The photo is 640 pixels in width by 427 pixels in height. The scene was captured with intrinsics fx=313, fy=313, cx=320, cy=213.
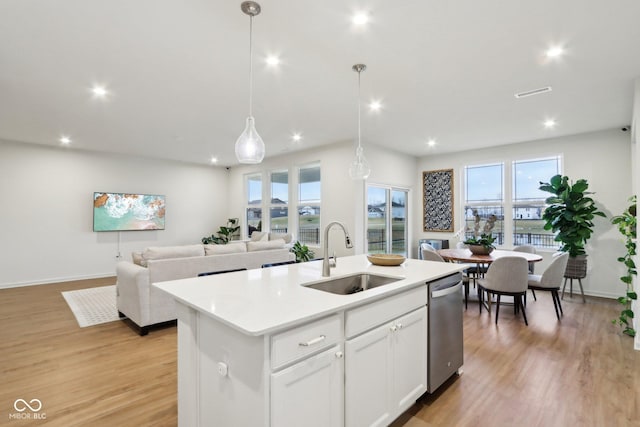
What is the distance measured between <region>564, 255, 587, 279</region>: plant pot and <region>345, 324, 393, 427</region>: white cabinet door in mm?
4441

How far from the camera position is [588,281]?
206 inches

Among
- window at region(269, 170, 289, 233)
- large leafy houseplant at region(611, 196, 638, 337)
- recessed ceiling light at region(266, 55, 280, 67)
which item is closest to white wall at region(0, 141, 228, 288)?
window at region(269, 170, 289, 233)

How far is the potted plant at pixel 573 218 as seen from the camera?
4.80 meters

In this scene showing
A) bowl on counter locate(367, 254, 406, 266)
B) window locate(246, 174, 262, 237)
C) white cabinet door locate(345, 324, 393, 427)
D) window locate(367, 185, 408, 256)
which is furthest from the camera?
window locate(246, 174, 262, 237)

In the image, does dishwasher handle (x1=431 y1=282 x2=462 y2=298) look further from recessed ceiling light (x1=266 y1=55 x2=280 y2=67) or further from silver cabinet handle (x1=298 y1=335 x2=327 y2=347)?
recessed ceiling light (x1=266 y1=55 x2=280 y2=67)

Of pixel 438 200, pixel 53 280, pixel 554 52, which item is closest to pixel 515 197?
pixel 438 200

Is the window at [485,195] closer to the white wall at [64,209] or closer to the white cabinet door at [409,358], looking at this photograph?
the white cabinet door at [409,358]

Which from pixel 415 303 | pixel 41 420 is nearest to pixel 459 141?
pixel 415 303

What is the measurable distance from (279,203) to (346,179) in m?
2.30

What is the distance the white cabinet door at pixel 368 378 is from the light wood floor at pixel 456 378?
0.39 metres

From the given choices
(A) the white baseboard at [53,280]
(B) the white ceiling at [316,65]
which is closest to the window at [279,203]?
(B) the white ceiling at [316,65]

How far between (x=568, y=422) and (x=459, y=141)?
4799 millimetres

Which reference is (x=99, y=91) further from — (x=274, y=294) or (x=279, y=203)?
(x=279, y=203)

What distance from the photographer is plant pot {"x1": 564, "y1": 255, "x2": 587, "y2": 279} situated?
4766 mm
